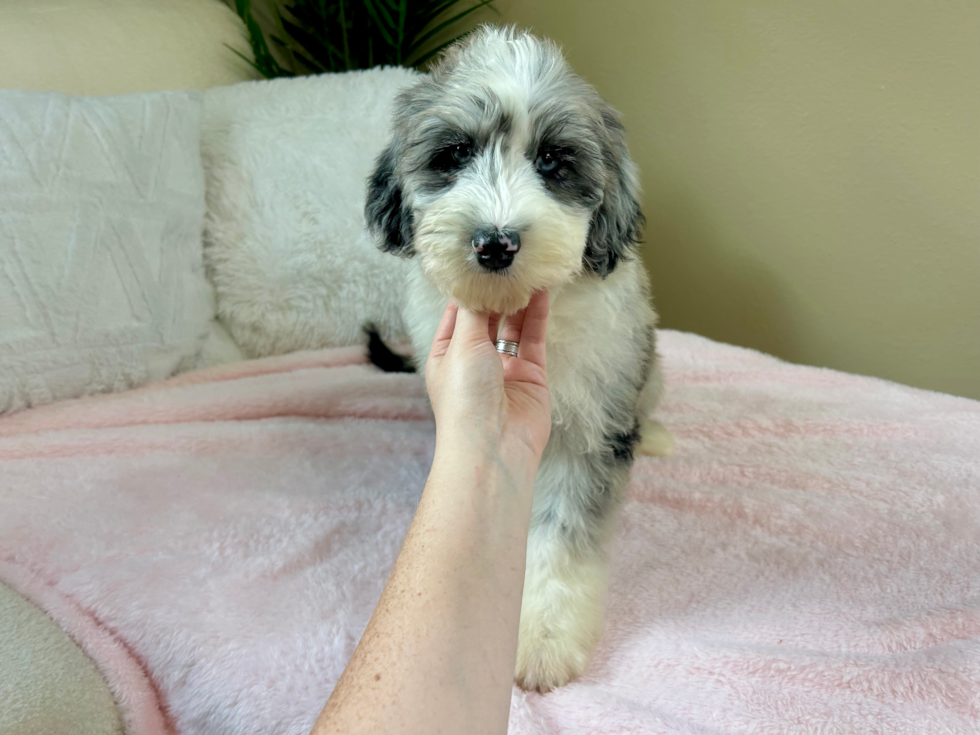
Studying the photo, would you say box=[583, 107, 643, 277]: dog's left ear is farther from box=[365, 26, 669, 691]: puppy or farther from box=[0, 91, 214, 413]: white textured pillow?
box=[0, 91, 214, 413]: white textured pillow

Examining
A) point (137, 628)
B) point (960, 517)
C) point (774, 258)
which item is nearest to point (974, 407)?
point (960, 517)

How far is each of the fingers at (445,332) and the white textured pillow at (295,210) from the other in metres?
0.87

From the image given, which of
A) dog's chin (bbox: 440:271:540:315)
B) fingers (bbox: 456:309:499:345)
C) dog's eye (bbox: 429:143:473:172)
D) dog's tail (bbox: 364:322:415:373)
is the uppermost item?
dog's eye (bbox: 429:143:473:172)

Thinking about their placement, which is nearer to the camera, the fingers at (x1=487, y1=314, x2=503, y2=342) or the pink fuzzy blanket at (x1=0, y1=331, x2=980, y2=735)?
the pink fuzzy blanket at (x1=0, y1=331, x2=980, y2=735)

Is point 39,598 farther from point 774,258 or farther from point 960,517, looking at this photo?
point 774,258

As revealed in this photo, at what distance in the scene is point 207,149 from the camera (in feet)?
6.47

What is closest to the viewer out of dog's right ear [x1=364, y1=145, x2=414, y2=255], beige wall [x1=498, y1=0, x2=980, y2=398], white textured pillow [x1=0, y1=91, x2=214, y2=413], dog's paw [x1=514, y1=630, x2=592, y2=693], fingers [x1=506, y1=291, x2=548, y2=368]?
dog's paw [x1=514, y1=630, x2=592, y2=693]

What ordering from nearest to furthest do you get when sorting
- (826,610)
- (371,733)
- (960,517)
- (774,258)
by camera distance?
(371,733), (826,610), (960,517), (774,258)

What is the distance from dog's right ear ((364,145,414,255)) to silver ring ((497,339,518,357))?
0.88ft

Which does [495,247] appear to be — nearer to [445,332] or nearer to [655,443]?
[445,332]

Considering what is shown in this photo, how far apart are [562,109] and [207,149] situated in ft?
4.31

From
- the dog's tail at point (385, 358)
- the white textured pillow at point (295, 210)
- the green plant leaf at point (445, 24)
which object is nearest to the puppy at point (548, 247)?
the dog's tail at point (385, 358)

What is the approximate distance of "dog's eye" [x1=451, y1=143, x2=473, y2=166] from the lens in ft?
3.70

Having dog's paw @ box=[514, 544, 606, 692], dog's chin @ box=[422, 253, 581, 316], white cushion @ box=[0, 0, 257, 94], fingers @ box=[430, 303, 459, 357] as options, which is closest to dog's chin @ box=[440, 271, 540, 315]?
dog's chin @ box=[422, 253, 581, 316]
